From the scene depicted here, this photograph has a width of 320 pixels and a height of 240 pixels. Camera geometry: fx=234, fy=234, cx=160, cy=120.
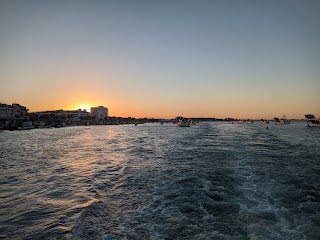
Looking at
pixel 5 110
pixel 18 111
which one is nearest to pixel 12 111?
pixel 5 110

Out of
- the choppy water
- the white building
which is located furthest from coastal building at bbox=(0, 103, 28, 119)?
the choppy water

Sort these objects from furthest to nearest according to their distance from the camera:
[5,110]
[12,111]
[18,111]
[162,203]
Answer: [18,111] < [12,111] < [5,110] < [162,203]

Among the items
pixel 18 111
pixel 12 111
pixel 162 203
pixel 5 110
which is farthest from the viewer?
pixel 18 111

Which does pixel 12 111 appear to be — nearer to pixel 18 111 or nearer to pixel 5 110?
pixel 5 110

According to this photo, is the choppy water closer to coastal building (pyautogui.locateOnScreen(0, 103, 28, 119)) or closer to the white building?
coastal building (pyautogui.locateOnScreen(0, 103, 28, 119))

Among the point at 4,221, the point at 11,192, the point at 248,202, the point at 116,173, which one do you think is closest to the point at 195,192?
the point at 248,202

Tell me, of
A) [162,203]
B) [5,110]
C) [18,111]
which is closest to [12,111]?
[5,110]

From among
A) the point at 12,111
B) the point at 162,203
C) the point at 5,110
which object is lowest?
the point at 162,203

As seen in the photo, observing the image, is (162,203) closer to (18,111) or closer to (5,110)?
(5,110)

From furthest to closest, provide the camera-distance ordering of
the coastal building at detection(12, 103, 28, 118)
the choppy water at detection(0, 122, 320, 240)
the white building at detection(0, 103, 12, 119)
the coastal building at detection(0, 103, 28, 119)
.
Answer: the coastal building at detection(12, 103, 28, 118) → the coastal building at detection(0, 103, 28, 119) → the white building at detection(0, 103, 12, 119) → the choppy water at detection(0, 122, 320, 240)

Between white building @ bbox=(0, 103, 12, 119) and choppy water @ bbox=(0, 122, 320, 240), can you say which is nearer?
choppy water @ bbox=(0, 122, 320, 240)

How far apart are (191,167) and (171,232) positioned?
1220 centimetres

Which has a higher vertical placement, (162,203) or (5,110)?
(5,110)

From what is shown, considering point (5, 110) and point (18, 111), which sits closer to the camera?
point (5, 110)
